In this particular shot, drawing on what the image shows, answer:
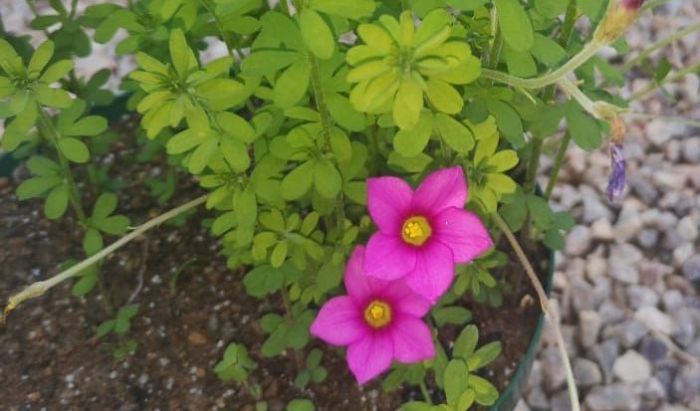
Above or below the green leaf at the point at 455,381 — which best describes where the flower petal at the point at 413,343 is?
above

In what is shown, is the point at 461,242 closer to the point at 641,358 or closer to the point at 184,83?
the point at 184,83

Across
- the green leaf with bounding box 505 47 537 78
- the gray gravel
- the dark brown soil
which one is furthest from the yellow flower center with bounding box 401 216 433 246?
the gray gravel

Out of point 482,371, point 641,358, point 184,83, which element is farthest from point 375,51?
point 641,358

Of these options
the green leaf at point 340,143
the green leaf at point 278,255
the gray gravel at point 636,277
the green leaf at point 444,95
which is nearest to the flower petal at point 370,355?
the green leaf at point 278,255

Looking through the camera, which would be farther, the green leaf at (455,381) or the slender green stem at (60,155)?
the slender green stem at (60,155)

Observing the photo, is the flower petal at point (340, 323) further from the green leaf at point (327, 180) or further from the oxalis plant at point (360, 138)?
the green leaf at point (327, 180)

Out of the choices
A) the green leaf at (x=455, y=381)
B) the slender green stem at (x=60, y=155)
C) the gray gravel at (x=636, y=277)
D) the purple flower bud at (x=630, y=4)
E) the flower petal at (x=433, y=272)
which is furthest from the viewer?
the gray gravel at (x=636, y=277)
